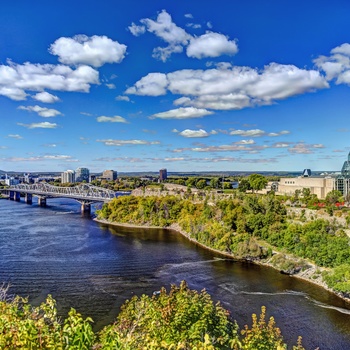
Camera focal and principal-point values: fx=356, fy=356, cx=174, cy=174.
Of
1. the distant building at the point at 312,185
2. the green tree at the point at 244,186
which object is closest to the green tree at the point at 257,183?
the green tree at the point at 244,186

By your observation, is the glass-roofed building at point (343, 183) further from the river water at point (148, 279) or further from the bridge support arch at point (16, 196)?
the bridge support arch at point (16, 196)

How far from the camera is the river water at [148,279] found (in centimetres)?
1523

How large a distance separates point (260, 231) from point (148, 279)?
1182cm

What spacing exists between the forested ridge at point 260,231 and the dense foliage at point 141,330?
11774mm

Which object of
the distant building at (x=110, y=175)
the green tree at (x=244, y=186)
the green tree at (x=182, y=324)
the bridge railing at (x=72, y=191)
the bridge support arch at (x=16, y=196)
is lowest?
the bridge support arch at (x=16, y=196)

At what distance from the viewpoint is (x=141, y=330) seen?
6973 mm

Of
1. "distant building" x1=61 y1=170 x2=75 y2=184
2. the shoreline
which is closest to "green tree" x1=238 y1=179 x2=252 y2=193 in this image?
the shoreline

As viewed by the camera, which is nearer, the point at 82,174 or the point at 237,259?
the point at 237,259

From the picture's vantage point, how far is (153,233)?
35.9 metres

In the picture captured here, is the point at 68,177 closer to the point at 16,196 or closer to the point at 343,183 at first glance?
the point at 16,196

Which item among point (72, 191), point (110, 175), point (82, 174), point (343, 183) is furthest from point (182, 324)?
point (82, 174)

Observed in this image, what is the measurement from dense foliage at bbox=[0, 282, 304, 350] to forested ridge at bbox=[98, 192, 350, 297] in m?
11.8

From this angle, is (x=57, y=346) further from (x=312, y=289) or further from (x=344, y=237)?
(x=344, y=237)

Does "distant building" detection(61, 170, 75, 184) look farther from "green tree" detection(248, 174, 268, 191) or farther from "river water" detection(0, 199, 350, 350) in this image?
"river water" detection(0, 199, 350, 350)
